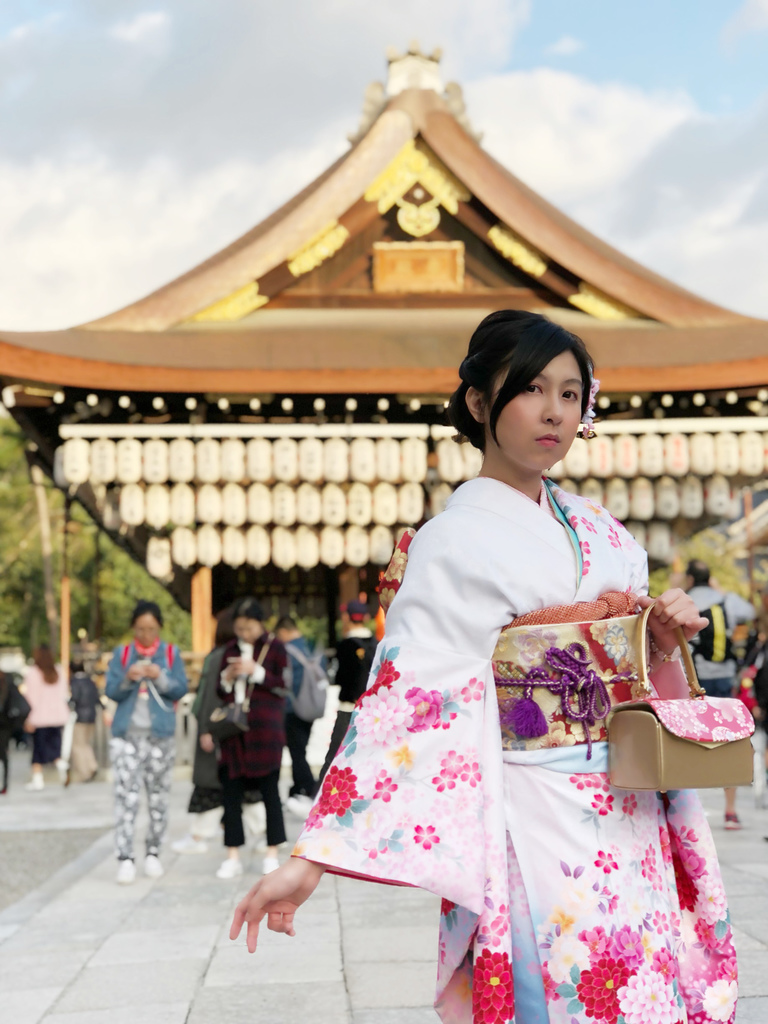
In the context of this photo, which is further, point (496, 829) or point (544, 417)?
point (544, 417)

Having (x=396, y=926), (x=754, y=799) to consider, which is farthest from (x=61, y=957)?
(x=754, y=799)

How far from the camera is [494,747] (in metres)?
2.08

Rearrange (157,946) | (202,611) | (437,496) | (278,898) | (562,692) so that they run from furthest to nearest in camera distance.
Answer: (202,611) < (437,496) < (157,946) < (562,692) < (278,898)

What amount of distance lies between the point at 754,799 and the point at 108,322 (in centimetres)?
786

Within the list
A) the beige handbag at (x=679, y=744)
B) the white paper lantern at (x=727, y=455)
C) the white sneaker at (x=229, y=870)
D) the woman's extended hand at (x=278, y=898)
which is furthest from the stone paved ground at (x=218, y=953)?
the white paper lantern at (x=727, y=455)

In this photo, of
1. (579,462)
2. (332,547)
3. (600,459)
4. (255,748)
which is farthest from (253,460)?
(255,748)

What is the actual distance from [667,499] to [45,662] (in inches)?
300

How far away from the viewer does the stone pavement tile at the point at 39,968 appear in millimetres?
4719

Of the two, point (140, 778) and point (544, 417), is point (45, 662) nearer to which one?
point (140, 778)

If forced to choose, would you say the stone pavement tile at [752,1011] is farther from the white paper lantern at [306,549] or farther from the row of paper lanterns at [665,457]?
the white paper lantern at [306,549]

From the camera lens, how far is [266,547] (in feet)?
38.5

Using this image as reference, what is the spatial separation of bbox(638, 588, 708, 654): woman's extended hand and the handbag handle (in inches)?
0.5

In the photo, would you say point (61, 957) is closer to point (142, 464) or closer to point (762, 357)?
point (142, 464)

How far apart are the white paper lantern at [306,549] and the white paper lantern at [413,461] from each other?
116 cm
